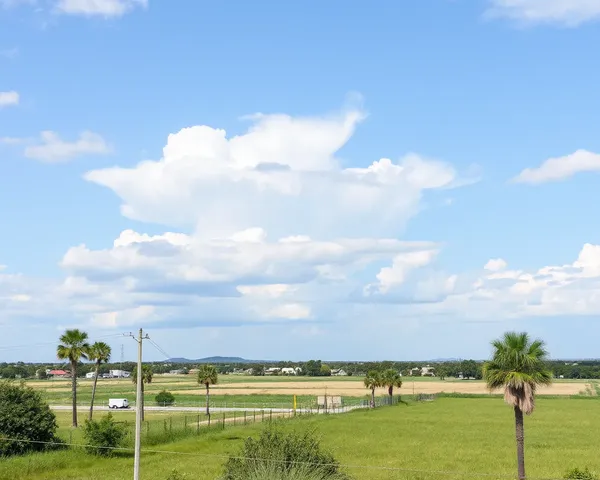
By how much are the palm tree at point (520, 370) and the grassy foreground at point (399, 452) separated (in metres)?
6.85

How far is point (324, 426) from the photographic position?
2990 inches

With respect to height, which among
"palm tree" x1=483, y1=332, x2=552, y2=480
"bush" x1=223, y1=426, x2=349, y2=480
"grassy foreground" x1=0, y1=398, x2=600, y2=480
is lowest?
"grassy foreground" x1=0, y1=398, x2=600, y2=480

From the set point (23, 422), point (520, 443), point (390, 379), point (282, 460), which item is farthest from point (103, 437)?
point (390, 379)

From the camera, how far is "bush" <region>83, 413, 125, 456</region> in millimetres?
52763

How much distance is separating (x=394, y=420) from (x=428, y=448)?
2836 centimetres

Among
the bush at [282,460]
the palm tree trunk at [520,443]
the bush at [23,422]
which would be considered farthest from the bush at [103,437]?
the palm tree trunk at [520,443]

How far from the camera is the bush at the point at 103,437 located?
5276cm

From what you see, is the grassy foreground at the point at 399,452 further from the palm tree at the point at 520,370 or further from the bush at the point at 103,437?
the palm tree at the point at 520,370

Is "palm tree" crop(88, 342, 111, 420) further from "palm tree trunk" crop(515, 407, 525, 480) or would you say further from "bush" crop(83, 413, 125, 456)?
"palm tree trunk" crop(515, 407, 525, 480)

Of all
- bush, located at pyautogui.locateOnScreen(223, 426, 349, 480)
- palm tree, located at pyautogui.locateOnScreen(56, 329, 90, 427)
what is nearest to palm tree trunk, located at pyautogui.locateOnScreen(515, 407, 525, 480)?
bush, located at pyautogui.locateOnScreen(223, 426, 349, 480)

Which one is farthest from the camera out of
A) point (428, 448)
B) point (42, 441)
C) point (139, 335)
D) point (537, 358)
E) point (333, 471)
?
point (428, 448)

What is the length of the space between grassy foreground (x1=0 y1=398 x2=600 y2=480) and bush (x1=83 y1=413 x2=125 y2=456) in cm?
123

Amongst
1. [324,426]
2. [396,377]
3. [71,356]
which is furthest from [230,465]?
[396,377]

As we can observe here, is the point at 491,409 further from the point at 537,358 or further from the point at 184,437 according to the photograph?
the point at 537,358
